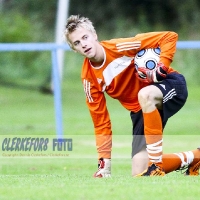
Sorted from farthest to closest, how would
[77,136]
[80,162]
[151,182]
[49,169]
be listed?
[77,136]
[80,162]
[49,169]
[151,182]

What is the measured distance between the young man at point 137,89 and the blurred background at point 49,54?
508 cm

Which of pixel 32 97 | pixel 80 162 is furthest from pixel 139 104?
pixel 32 97

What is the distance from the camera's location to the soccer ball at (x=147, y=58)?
6512 millimetres

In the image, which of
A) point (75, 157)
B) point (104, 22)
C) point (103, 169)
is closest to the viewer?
point (103, 169)

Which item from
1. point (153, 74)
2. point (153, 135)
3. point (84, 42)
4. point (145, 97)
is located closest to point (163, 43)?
point (153, 74)

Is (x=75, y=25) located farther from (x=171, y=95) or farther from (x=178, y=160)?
(x=178, y=160)

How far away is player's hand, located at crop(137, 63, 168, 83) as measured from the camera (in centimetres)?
634

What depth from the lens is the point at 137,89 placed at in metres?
6.86

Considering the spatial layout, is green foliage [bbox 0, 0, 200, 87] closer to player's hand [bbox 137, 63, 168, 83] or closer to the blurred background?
the blurred background

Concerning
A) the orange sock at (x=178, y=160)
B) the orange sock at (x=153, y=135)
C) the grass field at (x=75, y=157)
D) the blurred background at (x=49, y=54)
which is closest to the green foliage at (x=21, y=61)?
the blurred background at (x=49, y=54)

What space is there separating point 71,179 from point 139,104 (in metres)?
0.96

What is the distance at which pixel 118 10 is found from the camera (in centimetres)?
2655

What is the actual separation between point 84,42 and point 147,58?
538 mm

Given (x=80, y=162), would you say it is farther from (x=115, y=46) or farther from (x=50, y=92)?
(x=50, y=92)
